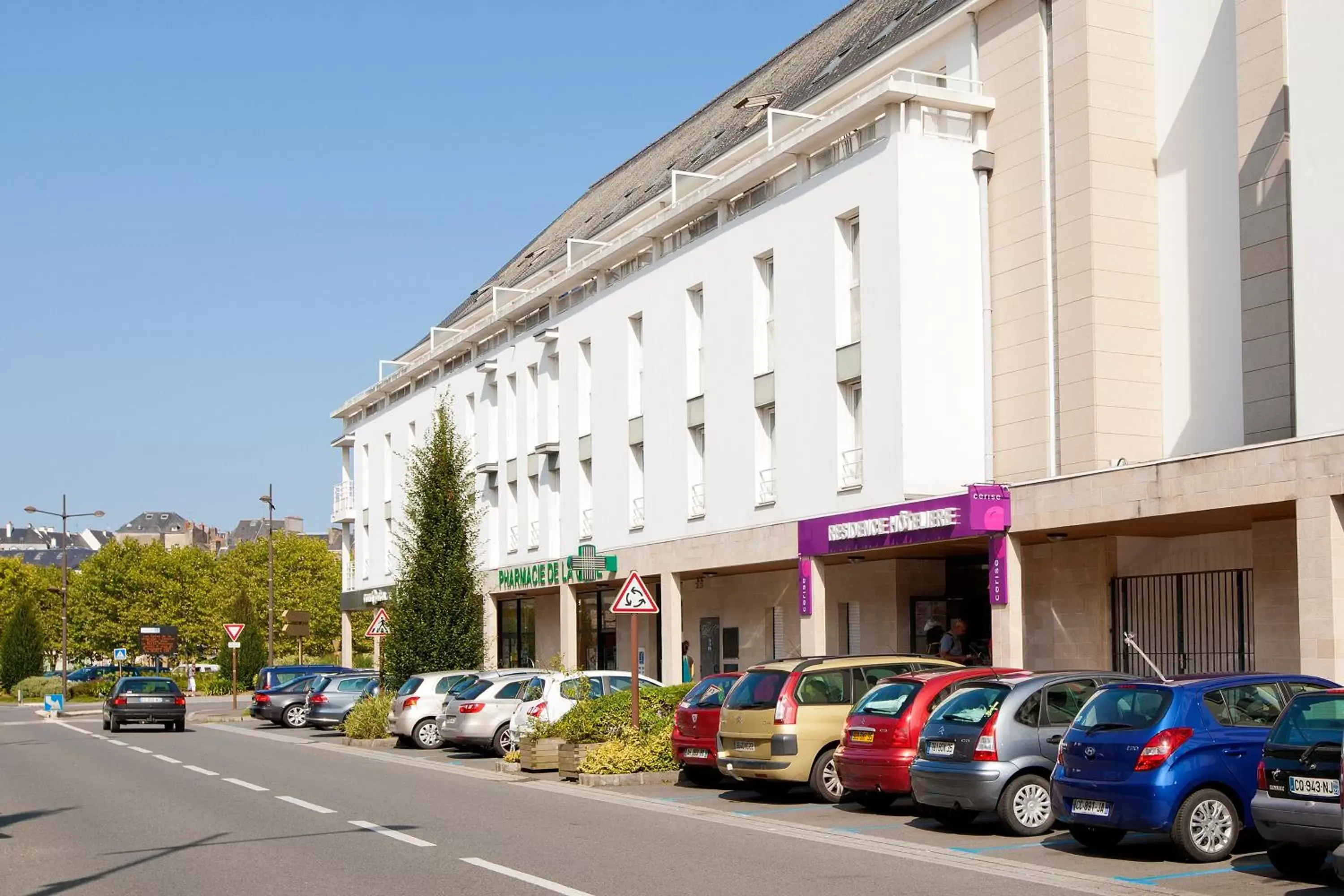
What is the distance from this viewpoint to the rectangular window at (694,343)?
3528cm

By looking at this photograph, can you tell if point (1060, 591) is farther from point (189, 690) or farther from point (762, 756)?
point (189, 690)

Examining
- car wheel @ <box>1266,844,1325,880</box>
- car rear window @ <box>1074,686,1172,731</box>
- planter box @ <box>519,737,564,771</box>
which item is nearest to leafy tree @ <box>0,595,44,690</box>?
planter box @ <box>519,737,564,771</box>

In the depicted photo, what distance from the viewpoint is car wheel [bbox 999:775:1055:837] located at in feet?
47.6

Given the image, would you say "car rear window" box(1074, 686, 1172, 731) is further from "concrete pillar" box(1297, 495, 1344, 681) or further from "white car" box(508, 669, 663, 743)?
"white car" box(508, 669, 663, 743)

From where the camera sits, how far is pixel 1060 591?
26.0m

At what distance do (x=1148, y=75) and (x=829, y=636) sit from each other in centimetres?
1253

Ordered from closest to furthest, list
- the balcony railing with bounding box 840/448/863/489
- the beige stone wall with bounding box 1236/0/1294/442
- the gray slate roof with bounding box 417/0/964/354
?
1. the beige stone wall with bounding box 1236/0/1294/442
2. the balcony railing with bounding box 840/448/863/489
3. the gray slate roof with bounding box 417/0/964/354

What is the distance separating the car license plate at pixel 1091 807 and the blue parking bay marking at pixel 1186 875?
0.76 m

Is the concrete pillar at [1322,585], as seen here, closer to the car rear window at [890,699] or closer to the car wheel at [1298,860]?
the car rear window at [890,699]

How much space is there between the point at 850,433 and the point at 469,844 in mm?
16464

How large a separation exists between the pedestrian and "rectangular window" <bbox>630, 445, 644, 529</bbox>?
1187 cm

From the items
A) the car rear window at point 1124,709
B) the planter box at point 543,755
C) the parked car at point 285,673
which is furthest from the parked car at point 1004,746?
the parked car at point 285,673

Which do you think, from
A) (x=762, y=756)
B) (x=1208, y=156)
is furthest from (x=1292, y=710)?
(x=1208, y=156)

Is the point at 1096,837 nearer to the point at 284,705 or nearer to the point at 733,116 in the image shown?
Result: the point at 733,116
